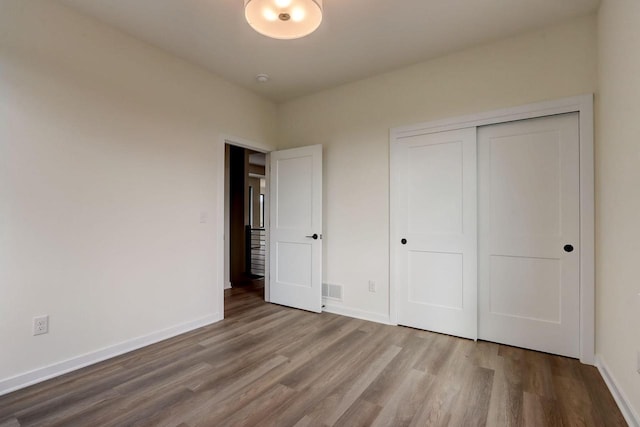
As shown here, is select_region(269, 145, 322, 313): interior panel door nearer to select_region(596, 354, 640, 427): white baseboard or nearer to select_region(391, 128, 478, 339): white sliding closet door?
select_region(391, 128, 478, 339): white sliding closet door

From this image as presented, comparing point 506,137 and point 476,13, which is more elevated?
point 476,13

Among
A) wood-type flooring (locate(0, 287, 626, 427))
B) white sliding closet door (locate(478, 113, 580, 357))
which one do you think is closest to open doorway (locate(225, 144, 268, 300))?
wood-type flooring (locate(0, 287, 626, 427))

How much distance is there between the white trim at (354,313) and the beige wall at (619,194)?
5.71 feet

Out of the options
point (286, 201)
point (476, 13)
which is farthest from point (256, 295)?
point (476, 13)

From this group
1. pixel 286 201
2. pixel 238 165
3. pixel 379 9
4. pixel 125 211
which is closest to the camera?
pixel 379 9

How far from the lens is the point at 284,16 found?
190 centimetres

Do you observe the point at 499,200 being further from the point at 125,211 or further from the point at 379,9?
the point at 125,211

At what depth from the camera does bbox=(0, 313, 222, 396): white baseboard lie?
2002 mm

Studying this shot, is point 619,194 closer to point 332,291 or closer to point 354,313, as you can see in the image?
point 354,313

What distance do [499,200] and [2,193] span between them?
371cm

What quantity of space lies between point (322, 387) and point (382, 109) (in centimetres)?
274

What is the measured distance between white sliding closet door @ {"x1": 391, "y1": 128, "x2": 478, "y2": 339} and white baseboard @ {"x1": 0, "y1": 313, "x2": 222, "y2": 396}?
2.23 metres

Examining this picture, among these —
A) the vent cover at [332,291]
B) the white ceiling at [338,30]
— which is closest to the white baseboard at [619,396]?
the vent cover at [332,291]

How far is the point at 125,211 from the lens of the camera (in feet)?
8.43
